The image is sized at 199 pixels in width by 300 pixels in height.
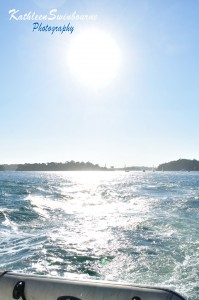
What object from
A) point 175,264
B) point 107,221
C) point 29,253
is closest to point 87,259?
point 29,253

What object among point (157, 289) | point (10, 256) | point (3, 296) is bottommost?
point (10, 256)

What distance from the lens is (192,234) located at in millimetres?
13969

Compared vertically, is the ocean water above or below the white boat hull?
below

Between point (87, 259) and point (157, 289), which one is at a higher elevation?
point (157, 289)

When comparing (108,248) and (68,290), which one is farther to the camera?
(108,248)

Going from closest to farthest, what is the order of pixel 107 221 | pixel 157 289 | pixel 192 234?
pixel 157 289, pixel 192 234, pixel 107 221

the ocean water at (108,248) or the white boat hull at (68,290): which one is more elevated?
the white boat hull at (68,290)

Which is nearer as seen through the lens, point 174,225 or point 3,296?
point 3,296

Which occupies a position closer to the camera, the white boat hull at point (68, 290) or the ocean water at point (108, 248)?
the white boat hull at point (68, 290)

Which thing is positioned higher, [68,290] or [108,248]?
[68,290]

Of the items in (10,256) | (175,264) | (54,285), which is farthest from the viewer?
(10,256)

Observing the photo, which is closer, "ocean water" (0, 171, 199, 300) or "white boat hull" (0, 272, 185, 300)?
"white boat hull" (0, 272, 185, 300)

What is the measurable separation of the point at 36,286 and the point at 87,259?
5.68 metres

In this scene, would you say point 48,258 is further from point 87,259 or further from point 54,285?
point 54,285
